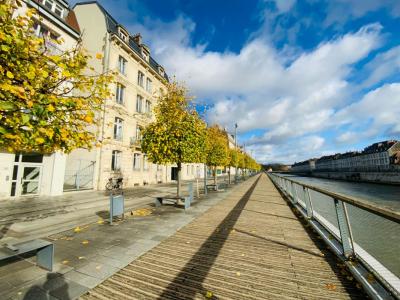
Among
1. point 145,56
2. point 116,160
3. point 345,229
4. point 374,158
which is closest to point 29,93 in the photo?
point 345,229

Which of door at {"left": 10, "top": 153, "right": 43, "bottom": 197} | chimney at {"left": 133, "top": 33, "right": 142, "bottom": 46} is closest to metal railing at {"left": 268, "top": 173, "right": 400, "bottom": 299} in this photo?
door at {"left": 10, "top": 153, "right": 43, "bottom": 197}

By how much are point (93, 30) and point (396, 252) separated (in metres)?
24.9

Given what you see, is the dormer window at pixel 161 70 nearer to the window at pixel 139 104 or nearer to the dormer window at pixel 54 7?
the window at pixel 139 104

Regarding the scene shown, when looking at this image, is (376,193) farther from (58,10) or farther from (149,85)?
(58,10)

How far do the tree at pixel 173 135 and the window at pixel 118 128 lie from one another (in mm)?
11165

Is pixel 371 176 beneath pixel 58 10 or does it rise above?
beneath

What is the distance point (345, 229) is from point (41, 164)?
1671 cm

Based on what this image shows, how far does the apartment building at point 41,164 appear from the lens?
1267 cm

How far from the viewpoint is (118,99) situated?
21.3 metres

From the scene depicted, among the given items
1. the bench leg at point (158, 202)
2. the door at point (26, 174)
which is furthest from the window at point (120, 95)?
the bench leg at point (158, 202)

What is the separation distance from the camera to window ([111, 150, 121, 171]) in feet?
67.3

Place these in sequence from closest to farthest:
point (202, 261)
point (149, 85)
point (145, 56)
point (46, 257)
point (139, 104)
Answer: point (46, 257) < point (202, 261) < point (139, 104) < point (145, 56) < point (149, 85)

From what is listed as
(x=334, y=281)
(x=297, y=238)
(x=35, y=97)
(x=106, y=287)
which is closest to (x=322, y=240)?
(x=297, y=238)

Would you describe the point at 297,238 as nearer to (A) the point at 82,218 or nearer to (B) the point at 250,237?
(B) the point at 250,237
